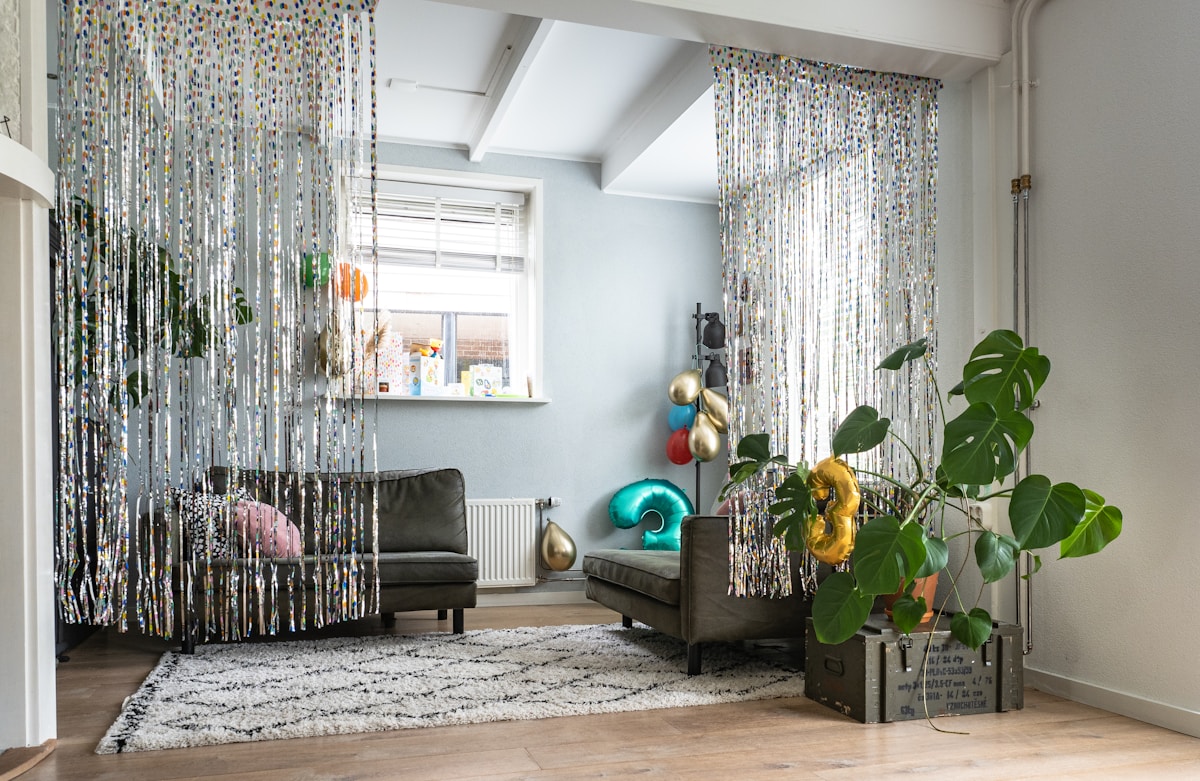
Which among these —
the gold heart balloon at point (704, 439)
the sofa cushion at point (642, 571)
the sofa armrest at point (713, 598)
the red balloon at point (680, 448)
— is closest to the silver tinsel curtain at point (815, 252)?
the sofa armrest at point (713, 598)

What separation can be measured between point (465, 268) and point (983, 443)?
3785mm

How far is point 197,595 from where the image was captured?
154 inches

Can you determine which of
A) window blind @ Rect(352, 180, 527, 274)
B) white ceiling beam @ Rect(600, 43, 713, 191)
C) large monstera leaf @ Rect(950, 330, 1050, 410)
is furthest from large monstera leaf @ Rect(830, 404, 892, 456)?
window blind @ Rect(352, 180, 527, 274)

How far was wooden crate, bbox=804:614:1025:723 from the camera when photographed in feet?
9.87

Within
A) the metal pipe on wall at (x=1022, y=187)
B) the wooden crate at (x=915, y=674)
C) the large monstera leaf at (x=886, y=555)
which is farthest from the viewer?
the metal pipe on wall at (x=1022, y=187)

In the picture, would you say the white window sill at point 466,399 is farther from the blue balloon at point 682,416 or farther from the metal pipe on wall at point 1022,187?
the metal pipe on wall at point 1022,187

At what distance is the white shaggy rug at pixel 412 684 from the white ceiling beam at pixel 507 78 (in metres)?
2.54

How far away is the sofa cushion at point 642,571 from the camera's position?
3.68 m

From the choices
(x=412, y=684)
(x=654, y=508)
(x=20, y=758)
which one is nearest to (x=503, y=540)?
(x=654, y=508)

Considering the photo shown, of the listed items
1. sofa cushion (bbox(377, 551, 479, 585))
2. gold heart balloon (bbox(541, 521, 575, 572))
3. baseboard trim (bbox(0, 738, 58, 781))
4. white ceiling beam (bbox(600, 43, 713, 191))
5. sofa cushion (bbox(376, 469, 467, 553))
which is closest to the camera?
baseboard trim (bbox(0, 738, 58, 781))

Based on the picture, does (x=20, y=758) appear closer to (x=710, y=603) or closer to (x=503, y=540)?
(x=710, y=603)

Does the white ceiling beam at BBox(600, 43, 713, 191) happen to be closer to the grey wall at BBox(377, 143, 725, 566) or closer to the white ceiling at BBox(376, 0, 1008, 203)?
the white ceiling at BBox(376, 0, 1008, 203)

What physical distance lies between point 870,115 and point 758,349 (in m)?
1.05

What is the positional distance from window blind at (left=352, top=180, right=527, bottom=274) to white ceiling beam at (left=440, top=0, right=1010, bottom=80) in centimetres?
254
